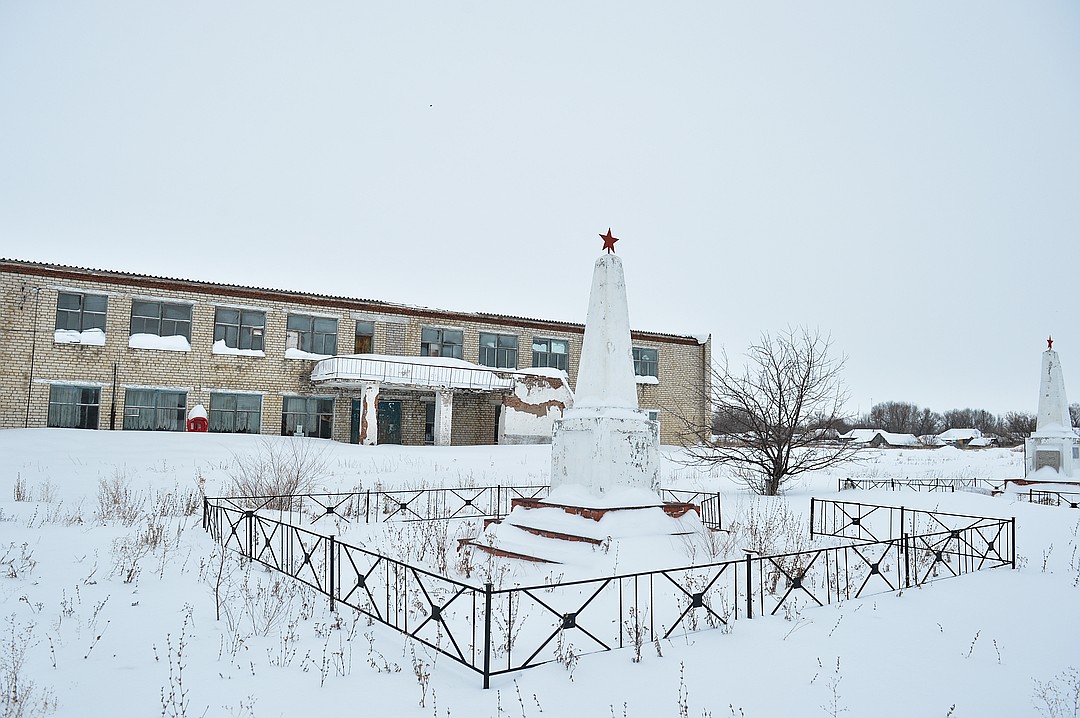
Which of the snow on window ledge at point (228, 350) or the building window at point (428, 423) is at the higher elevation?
the snow on window ledge at point (228, 350)

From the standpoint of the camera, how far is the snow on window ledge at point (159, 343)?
90.4 ft

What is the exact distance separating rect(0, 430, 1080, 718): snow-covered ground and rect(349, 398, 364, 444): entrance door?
18973mm

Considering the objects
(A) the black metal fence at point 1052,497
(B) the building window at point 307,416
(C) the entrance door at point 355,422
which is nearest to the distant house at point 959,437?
(A) the black metal fence at point 1052,497

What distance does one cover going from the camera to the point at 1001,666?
21.1ft

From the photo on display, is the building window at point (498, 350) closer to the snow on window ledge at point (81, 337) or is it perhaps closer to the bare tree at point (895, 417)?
the snow on window ledge at point (81, 337)

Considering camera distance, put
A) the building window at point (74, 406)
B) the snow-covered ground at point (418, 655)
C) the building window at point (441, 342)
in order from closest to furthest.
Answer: the snow-covered ground at point (418, 655)
the building window at point (74, 406)
the building window at point (441, 342)

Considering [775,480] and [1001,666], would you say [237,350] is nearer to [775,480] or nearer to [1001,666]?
[775,480]

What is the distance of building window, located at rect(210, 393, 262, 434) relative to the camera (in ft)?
93.9

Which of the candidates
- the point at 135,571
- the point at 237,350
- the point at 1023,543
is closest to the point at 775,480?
the point at 1023,543

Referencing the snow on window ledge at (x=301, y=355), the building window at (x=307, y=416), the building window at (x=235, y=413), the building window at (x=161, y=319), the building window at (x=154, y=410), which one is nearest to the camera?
the building window at (x=154, y=410)

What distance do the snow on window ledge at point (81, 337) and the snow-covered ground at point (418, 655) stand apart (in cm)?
1703

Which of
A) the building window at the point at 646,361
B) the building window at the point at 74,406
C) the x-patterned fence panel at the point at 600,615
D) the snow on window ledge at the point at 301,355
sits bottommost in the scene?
the x-patterned fence panel at the point at 600,615

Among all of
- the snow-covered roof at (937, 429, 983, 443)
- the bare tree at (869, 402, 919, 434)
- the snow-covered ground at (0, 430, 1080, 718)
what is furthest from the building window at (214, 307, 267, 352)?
the bare tree at (869, 402, 919, 434)

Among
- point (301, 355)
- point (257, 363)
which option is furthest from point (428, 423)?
point (257, 363)
